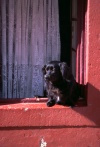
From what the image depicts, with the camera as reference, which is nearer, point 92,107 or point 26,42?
point 92,107

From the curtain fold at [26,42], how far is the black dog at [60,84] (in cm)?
64

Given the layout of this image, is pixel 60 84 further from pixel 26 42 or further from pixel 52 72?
pixel 26 42

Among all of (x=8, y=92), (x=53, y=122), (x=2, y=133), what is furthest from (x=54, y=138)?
(x=8, y=92)

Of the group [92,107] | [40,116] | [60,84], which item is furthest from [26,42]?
[92,107]

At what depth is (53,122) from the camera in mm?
5926

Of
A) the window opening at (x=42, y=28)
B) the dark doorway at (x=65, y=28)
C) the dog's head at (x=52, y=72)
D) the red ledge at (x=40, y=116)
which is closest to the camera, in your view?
the dog's head at (x=52, y=72)

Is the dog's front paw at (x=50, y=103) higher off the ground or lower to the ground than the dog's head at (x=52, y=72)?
lower

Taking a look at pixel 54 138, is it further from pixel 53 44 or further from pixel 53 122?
pixel 53 44

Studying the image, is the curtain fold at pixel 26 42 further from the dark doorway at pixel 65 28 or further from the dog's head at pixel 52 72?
the dog's head at pixel 52 72

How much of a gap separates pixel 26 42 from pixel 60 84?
106 centimetres

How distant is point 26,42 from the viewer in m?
6.68

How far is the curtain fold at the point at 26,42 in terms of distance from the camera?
659cm

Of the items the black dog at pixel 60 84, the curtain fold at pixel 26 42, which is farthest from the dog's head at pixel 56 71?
the curtain fold at pixel 26 42

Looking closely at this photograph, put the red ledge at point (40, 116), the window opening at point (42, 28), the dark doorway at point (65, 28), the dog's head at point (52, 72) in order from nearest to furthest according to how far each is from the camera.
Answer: the dog's head at point (52, 72) → the red ledge at point (40, 116) → the window opening at point (42, 28) → the dark doorway at point (65, 28)
